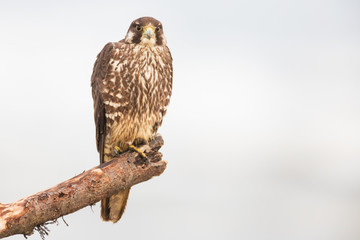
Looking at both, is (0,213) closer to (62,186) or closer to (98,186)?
(62,186)

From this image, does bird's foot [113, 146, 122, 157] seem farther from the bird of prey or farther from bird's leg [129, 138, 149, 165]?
bird's leg [129, 138, 149, 165]

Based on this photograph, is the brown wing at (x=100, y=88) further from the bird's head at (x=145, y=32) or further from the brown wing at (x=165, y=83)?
the brown wing at (x=165, y=83)

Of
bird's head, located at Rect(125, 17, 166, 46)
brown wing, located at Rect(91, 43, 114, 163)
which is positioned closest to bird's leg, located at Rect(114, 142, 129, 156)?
brown wing, located at Rect(91, 43, 114, 163)

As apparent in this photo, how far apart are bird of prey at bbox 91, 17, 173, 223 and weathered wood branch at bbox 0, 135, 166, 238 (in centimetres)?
15

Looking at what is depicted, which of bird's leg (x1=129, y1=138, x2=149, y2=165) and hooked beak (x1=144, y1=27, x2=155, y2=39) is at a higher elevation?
hooked beak (x1=144, y1=27, x2=155, y2=39)

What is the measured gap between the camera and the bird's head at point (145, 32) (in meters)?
4.56

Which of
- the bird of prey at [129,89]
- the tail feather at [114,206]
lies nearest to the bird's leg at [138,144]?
the bird of prey at [129,89]

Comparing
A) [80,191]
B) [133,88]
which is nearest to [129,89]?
[133,88]

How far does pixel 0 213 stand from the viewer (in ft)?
11.9

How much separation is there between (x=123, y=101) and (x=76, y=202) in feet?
3.60

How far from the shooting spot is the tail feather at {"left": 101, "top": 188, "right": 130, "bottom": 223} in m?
4.68

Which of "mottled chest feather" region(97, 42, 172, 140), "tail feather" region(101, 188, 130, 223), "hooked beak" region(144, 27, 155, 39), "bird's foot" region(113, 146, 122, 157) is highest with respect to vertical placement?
"hooked beak" region(144, 27, 155, 39)

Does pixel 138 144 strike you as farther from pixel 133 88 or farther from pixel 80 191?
pixel 80 191

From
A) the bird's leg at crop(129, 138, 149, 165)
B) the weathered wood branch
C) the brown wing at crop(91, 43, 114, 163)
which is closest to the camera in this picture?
the weathered wood branch
